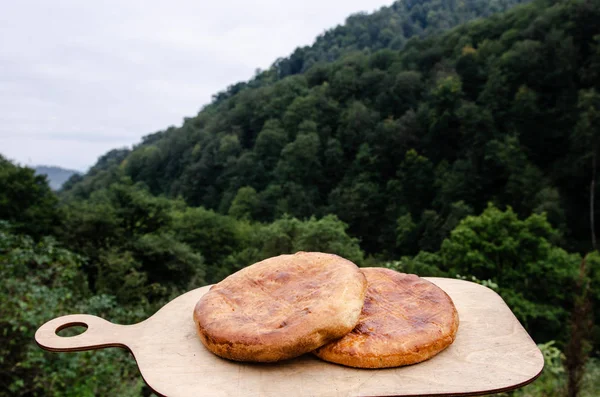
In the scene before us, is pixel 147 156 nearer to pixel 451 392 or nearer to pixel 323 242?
pixel 323 242

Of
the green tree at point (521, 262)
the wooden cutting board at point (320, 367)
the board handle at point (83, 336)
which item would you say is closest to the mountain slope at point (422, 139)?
the green tree at point (521, 262)

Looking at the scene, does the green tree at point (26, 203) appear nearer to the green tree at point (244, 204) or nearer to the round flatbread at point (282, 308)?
the round flatbread at point (282, 308)

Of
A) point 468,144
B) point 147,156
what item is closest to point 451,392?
point 468,144

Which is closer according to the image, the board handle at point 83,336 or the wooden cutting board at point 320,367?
the wooden cutting board at point 320,367

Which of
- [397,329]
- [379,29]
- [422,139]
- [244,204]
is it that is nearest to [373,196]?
[422,139]

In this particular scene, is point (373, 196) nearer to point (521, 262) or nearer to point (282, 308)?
point (521, 262)

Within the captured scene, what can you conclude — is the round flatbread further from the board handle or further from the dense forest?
the dense forest

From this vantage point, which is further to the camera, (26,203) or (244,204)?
(244,204)
